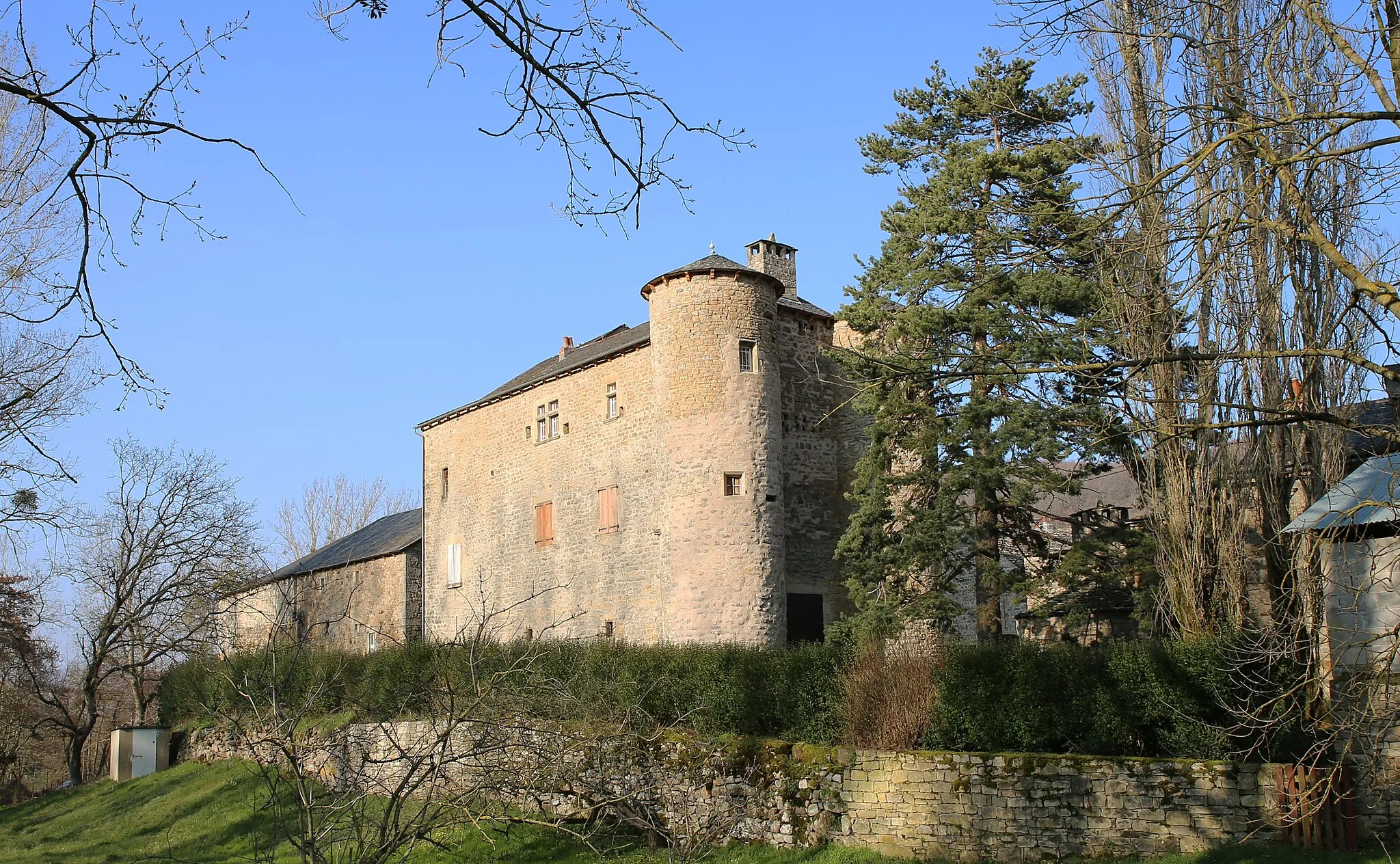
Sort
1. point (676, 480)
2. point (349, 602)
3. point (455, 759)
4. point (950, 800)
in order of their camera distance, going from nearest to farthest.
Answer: point (455, 759) < point (950, 800) < point (676, 480) < point (349, 602)

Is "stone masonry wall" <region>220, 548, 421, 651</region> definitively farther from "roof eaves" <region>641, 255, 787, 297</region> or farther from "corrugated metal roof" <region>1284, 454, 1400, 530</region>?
"corrugated metal roof" <region>1284, 454, 1400, 530</region>

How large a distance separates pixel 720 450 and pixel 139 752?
16.7 metres

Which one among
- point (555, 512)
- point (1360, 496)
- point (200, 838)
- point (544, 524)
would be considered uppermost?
point (555, 512)

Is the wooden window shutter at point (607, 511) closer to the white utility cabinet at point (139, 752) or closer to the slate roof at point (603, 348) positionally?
the slate roof at point (603, 348)

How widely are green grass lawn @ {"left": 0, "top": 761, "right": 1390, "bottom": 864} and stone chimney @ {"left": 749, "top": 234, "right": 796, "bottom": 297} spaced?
619 inches

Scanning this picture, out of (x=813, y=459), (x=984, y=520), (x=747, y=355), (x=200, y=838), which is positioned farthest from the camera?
(x=813, y=459)

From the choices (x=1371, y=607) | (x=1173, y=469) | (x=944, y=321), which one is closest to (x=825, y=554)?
(x=944, y=321)

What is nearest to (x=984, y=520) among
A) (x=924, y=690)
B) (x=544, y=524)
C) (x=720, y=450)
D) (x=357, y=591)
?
(x=924, y=690)

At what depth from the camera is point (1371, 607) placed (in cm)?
1201

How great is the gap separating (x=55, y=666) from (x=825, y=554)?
23.5 meters

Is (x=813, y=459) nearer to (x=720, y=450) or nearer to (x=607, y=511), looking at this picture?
(x=720, y=450)

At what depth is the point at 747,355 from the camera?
78.9ft

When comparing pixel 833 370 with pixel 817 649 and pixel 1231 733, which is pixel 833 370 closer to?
pixel 817 649

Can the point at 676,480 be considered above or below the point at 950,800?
above
